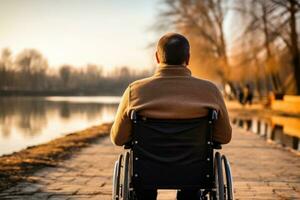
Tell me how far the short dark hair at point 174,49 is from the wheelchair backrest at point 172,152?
0.36 metres

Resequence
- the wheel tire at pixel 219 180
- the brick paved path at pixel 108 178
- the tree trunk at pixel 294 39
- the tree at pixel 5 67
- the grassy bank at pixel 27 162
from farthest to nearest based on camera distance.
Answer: the tree at pixel 5 67 → the tree trunk at pixel 294 39 → the grassy bank at pixel 27 162 → the brick paved path at pixel 108 178 → the wheel tire at pixel 219 180

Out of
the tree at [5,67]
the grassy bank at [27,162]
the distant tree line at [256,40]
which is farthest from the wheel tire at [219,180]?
the tree at [5,67]

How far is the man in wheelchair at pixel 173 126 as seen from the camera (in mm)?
3178

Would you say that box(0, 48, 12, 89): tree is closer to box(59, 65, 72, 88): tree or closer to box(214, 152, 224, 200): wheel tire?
box(59, 65, 72, 88): tree

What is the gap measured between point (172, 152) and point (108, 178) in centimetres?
349

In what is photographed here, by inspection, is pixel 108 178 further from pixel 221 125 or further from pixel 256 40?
pixel 256 40

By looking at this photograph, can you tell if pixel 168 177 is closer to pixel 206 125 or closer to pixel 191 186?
pixel 191 186

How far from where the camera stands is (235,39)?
1094 inches

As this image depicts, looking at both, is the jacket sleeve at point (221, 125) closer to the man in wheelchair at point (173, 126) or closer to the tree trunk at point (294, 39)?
the man in wheelchair at point (173, 126)

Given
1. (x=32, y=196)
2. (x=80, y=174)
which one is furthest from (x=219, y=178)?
(x=80, y=174)

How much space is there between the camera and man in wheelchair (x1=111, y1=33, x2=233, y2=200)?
318cm

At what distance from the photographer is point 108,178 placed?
6570mm

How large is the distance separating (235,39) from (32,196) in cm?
2351

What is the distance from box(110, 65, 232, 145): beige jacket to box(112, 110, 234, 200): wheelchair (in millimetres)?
46
